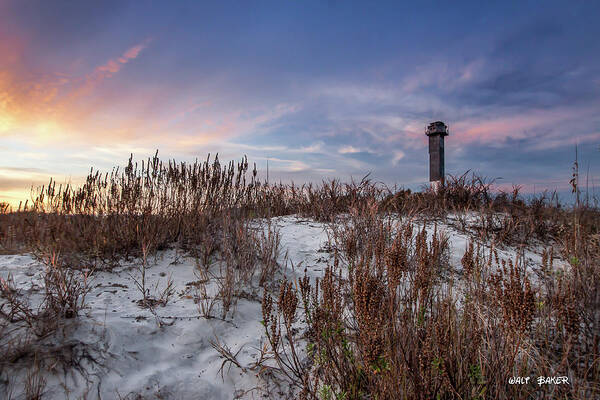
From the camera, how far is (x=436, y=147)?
1542 cm

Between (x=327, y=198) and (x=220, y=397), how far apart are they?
565 centimetres

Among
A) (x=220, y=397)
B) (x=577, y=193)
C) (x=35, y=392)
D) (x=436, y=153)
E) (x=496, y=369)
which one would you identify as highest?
(x=436, y=153)

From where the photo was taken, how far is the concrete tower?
50.2ft

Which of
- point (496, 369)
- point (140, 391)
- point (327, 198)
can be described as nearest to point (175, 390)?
point (140, 391)

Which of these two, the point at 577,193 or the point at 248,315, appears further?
the point at 577,193

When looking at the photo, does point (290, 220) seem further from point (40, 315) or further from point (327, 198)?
point (40, 315)

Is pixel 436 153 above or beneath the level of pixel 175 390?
above

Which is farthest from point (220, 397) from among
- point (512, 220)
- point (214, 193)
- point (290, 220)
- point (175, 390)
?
point (512, 220)

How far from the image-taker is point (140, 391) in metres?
1.98

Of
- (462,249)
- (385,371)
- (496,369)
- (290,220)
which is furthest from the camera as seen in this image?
(290,220)

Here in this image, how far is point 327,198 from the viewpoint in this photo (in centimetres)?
741

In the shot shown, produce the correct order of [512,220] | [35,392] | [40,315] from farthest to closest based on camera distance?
[512,220] < [40,315] < [35,392]

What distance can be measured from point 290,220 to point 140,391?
5.07m

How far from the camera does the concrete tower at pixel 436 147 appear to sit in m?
15.3
